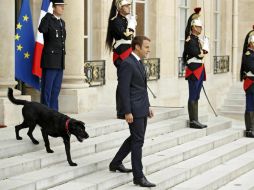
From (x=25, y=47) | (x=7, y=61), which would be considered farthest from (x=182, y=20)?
(x=7, y=61)

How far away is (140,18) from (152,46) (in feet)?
2.66

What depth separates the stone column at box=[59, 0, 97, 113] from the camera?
1270 cm

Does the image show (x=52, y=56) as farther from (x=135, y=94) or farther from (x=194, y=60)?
(x=194, y=60)

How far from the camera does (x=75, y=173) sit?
8844 millimetres

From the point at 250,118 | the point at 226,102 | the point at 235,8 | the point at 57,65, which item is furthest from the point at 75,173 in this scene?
the point at 235,8

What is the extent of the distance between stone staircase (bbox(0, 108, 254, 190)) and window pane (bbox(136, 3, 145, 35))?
3990 mm

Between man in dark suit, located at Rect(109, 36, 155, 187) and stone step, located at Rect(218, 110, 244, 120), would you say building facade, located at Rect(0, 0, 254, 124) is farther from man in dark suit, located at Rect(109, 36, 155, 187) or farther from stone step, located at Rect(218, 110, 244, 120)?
man in dark suit, located at Rect(109, 36, 155, 187)

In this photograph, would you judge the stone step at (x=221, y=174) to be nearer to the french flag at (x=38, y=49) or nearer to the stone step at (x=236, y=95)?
the french flag at (x=38, y=49)

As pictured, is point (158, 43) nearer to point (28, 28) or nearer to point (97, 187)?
point (28, 28)

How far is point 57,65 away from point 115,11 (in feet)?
4.90

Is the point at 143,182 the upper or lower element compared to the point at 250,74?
lower

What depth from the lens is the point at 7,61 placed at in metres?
10.9

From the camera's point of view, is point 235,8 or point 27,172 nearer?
point 27,172

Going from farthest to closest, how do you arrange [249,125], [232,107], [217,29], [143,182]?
1. [217,29]
2. [232,107]
3. [249,125]
4. [143,182]
